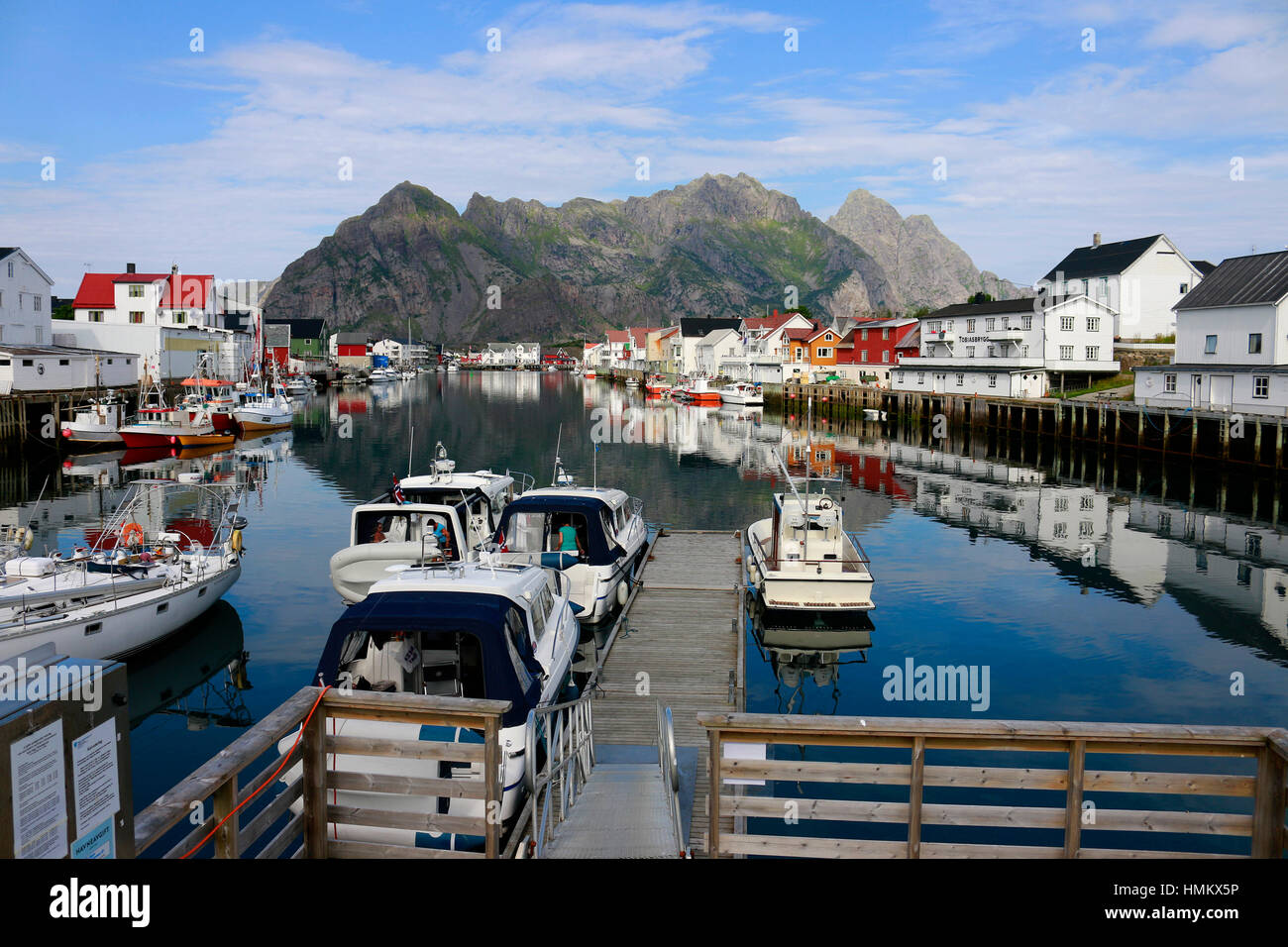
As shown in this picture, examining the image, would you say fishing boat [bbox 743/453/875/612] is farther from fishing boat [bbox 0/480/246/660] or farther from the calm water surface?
fishing boat [bbox 0/480/246/660]

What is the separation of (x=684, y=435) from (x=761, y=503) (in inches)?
1307

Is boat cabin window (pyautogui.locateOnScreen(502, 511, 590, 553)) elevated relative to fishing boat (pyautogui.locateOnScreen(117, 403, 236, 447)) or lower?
lower

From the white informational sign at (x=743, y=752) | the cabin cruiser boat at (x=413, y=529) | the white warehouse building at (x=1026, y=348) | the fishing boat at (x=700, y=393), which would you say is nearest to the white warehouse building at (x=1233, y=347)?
the white warehouse building at (x=1026, y=348)

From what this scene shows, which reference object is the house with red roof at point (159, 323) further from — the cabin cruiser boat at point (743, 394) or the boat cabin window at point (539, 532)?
the boat cabin window at point (539, 532)

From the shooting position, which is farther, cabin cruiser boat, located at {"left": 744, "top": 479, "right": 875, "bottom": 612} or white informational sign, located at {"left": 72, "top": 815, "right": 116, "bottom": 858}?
cabin cruiser boat, located at {"left": 744, "top": 479, "right": 875, "bottom": 612}

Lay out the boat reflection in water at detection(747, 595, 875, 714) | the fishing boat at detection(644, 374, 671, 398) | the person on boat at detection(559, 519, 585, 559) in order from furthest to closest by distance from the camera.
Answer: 1. the fishing boat at detection(644, 374, 671, 398)
2. the person on boat at detection(559, 519, 585, 559)
3. the boat reflection in water at detection(747, 595, 875, 714)

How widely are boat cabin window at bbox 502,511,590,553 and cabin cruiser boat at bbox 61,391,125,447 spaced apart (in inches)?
1882

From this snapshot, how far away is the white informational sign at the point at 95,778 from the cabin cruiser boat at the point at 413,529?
11379 millimetres

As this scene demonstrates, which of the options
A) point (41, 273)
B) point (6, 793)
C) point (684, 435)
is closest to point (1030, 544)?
point (6, 793)

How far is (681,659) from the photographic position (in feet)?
61.1

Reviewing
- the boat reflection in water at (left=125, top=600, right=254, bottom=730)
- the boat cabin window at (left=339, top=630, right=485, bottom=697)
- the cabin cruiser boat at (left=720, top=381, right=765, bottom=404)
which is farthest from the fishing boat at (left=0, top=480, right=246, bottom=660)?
the cabin cruiser boat at (left=720, top=381, right=765, bottom=404)

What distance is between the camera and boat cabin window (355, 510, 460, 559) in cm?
2198

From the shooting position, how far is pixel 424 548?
68.4ft
